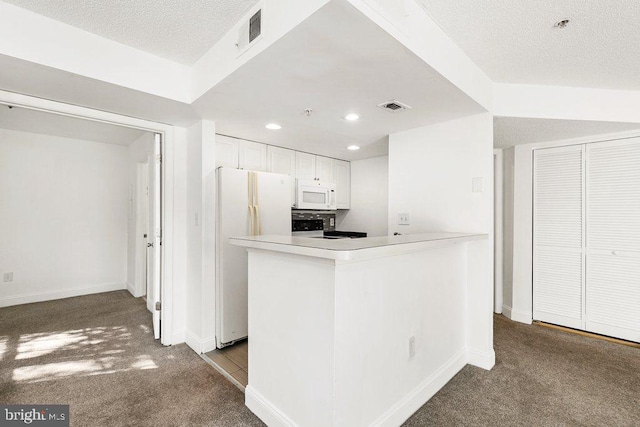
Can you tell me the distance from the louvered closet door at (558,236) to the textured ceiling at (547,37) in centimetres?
99

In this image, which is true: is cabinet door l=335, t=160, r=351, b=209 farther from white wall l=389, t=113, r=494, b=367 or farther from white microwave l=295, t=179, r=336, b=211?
white wall l=389, t=113, r=494, b=367

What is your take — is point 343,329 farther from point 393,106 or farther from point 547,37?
point 547,37

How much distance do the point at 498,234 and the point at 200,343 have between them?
3694 mm

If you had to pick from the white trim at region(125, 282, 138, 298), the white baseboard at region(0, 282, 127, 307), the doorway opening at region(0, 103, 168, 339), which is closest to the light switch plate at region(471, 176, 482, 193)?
the doorway opening at region(0, 103, 168, 339)

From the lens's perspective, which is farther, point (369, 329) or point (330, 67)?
point (330, 67)

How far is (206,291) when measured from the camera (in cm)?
280

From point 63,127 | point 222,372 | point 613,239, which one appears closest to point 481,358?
point 613,239

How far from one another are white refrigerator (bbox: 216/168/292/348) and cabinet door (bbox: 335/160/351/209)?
5.77 ft

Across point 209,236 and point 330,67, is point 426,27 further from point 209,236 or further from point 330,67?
point 209,236

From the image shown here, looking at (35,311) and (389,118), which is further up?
(389,118)

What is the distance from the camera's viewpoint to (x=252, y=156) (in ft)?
11.7

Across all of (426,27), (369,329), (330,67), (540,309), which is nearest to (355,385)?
(369,329)

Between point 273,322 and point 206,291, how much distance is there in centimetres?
127

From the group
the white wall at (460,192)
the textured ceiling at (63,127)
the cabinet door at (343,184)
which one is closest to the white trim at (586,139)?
the white wall at (460,192)
